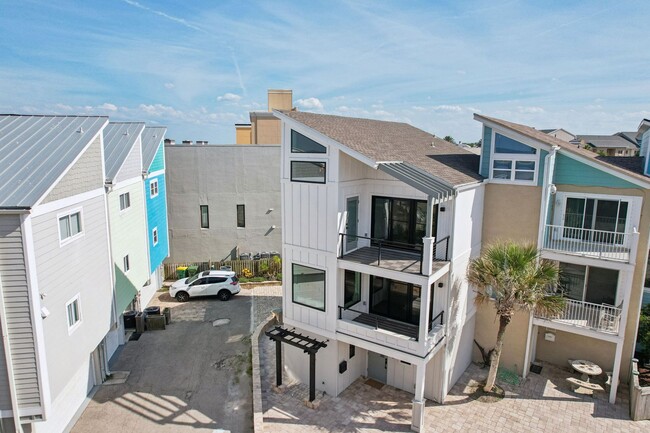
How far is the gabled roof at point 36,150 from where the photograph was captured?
10.5 metres

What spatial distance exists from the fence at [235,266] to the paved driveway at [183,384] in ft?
18.6

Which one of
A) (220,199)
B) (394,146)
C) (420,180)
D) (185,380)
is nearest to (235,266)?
(220,199)

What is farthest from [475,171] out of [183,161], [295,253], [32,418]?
[183,161]

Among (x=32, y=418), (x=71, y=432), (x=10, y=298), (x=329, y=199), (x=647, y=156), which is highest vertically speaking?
(x=647, y=156)

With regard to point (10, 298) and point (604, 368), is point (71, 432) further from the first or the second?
point (604, 368)

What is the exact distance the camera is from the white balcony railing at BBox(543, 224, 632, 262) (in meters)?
14.4

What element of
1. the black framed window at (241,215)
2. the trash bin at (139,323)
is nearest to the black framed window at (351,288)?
the trash bin at (139,323)

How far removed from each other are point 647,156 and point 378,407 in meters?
14.1

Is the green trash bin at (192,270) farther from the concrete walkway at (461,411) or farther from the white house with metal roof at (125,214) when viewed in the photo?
the concrete walkway at (461,411)

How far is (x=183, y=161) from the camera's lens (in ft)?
89.9

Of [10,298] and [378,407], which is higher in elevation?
[10,298]

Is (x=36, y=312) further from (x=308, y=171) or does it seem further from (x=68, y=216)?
(x=308, y=171)

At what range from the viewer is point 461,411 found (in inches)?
551

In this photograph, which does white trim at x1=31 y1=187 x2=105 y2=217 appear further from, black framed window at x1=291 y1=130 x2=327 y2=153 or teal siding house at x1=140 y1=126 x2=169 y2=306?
black framed window at x1=291 y1=130 x2=327 y2=153
